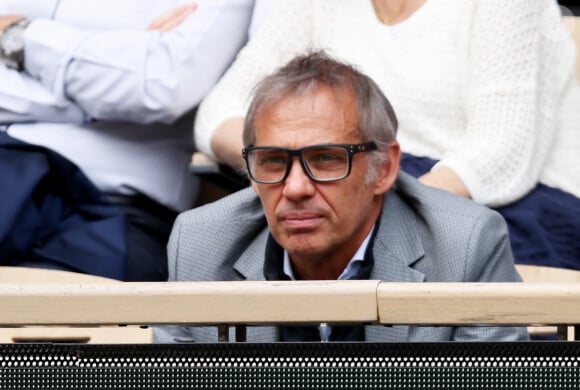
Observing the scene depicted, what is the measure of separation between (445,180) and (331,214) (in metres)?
0.72

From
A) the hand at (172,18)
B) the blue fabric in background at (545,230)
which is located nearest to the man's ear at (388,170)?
the blue fabric in background at (545,230)

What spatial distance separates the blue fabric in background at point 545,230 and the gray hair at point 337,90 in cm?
68

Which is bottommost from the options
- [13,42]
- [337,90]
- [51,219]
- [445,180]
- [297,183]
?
[51,219]

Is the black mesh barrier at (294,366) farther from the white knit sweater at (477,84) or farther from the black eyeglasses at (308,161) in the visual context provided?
the white knit sweater at (477,84)

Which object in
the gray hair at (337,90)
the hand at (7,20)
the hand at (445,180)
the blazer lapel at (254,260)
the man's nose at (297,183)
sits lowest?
the hand at (445,180)

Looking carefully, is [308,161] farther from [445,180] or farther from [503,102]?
[503,102]

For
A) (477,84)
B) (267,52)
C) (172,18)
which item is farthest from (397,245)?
(172,18)

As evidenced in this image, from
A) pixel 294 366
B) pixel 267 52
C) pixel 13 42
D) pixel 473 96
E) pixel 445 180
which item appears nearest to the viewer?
pixel 294 366

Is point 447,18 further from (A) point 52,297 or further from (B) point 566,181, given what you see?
(A) point 52,297

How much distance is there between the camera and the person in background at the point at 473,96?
306 centimetres

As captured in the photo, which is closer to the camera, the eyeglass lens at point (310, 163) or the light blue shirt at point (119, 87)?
the eyeglass lens at point (310, 163)

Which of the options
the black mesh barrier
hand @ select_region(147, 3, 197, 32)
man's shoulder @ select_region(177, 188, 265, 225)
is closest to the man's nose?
man's shoulder @ select_region(177, 188, 265, 225)

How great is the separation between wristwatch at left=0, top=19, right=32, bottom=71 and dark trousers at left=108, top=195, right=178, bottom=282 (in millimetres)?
532

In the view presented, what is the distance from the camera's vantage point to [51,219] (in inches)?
128
